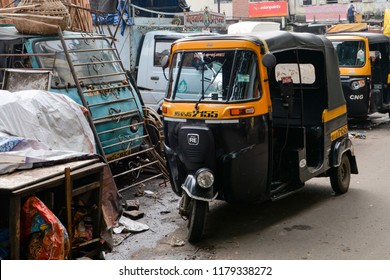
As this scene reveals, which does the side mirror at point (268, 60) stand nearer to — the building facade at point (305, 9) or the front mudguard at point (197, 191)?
the front mudguard at point (197, 191)

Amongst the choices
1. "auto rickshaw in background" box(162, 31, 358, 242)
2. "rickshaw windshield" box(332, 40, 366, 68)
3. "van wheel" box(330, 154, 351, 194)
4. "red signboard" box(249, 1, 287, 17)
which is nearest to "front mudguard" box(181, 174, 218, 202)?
"auto rickshaw in background" box(162, 31, 358, 242)

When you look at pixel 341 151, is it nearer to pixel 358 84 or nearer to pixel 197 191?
pixel 197 191

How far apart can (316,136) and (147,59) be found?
5.48 metres

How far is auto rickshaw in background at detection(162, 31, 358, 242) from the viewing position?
19.7ft

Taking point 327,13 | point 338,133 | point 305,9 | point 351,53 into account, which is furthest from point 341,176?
point 305,9

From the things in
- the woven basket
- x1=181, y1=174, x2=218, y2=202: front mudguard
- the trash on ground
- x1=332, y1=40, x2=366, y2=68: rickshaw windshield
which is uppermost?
the woven basket

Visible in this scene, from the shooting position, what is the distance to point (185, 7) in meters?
17.3

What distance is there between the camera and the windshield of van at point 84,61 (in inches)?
302

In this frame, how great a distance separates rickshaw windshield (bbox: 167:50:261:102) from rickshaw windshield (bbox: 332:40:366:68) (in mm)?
7203

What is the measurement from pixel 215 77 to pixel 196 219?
1.60 m

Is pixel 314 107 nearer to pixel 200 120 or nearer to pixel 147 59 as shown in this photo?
pixel 200 120

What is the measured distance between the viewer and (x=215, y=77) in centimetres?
632

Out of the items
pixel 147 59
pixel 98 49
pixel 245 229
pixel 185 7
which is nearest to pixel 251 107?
pixel 245 229

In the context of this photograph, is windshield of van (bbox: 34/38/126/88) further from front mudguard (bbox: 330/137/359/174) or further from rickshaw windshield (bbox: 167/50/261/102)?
front mudguard (bbox: 330/137/359/174)
